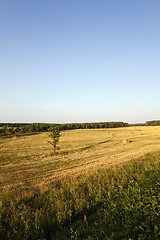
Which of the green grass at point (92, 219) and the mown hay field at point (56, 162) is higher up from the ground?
the green grass at point (92, 219)

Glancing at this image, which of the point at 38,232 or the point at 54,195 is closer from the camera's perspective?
the point at 38,232

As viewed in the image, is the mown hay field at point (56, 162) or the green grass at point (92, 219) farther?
the mown hay field at point (56, 162)

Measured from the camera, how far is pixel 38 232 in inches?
185

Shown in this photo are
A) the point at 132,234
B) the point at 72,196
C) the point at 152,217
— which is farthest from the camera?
the point at 72,196

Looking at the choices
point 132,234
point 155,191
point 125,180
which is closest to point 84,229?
point 132,234

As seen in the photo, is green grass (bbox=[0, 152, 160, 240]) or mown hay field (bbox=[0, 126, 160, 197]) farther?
mown hay field (bbox=[0, 126, 160, 197])

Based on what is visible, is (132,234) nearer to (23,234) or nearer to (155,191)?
(155,191)

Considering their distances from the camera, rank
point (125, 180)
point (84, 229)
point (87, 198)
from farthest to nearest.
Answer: point (125, 180)
point (87, 198)
point (84, 229)

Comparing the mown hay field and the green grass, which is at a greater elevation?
the green grass

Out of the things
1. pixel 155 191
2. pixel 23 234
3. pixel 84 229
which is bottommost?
pixel 23 234

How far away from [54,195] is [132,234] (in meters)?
4.46

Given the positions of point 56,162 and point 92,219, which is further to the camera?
point 56,162

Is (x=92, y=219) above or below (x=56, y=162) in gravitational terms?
above

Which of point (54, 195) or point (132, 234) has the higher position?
point (132, 234)
